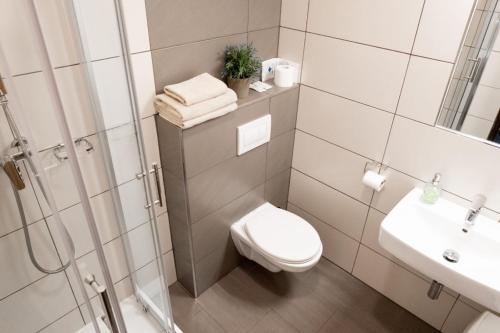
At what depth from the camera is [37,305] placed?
1.58 metres

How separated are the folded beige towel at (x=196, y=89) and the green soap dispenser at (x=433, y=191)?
40.3 inches

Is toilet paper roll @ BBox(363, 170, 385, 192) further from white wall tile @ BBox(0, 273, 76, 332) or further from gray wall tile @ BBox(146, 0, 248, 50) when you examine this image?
white wall tile @ BBox(0, 273, 76, 332)

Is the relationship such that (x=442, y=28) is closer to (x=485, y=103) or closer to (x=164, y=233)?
(x=485, y=103)

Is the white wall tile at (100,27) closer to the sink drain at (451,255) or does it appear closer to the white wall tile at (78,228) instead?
the white wall tile at (78,228)

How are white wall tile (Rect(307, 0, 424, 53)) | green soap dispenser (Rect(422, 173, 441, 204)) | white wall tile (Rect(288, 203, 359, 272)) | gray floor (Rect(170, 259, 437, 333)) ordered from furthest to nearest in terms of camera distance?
white wall tile (Rect(288, 203, 359, 272))
gray floor (Rect(170, 259, 437, 333))
green soap dispenser (Rect(422, 173, 441, 204))
white wall tile (Rect(307, 0, 424, 53))

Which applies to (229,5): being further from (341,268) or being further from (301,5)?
(341,268)

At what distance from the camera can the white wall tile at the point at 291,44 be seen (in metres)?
1.98

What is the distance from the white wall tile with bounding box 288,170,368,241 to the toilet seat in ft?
0.91

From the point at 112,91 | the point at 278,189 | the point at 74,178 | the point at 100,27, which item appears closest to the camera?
the point at 74,178

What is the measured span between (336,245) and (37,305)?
1.62 m

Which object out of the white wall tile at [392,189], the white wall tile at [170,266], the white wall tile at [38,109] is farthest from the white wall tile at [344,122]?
the white wall tile at [38,109]

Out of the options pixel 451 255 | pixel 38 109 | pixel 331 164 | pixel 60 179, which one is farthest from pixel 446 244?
pixel 38 109

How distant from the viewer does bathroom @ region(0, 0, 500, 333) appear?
1.22 metres

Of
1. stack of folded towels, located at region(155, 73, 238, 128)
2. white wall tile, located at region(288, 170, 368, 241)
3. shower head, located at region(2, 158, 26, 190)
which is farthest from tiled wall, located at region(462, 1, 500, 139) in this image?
shower head, located at region(2, 158, 26, 190)
